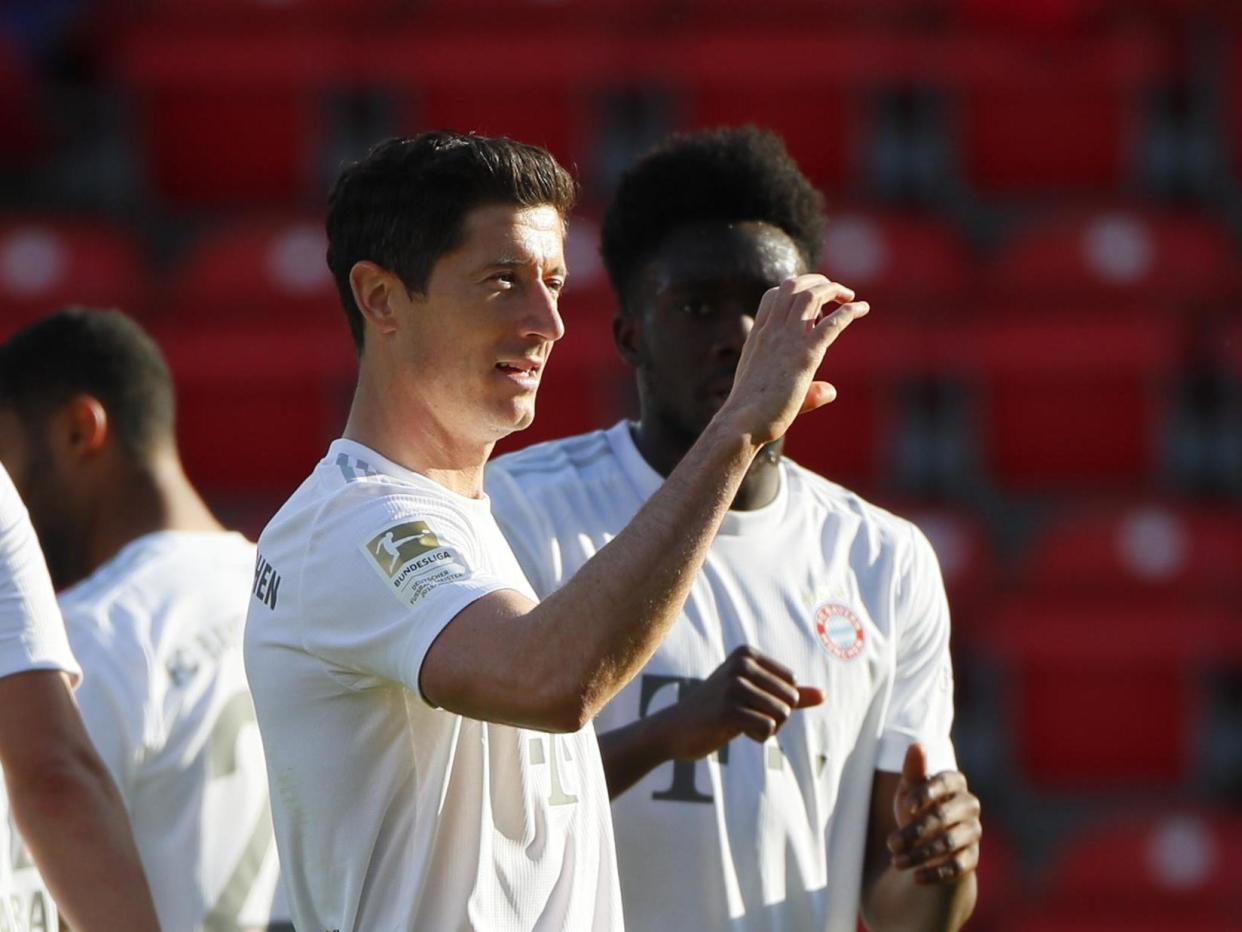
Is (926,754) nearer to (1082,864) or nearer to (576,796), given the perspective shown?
(576,796)

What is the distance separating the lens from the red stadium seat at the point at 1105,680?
6.60 meters

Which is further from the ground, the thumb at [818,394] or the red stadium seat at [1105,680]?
the thumb at [818,394]

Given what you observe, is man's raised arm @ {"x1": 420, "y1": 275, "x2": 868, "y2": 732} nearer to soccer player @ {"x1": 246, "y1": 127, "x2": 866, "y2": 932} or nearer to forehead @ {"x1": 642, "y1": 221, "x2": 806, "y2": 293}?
soccer player @ {"x1": 246, "y1": 127, "x2": 866, "y2": 932}

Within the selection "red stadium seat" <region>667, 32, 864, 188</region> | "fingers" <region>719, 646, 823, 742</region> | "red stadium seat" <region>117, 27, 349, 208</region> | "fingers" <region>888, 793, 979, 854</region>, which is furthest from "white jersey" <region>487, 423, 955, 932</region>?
"red stadium seat" <region>117, 27, 349, 208</region>

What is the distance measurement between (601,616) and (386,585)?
0.25 metres

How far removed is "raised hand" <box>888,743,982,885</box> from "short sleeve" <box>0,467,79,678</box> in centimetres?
111

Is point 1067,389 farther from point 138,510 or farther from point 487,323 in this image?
point 487,323

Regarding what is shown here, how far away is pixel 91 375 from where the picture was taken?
139 inches

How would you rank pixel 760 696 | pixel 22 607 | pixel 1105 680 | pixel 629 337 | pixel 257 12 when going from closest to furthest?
pixel 22 607, pixel 760 696, pixel 629 337, pixel 1105 680, pixel 257 12

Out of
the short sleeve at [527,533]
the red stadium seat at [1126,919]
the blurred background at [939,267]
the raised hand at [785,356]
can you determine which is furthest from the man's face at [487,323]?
the red stadium seat at [1126,919]

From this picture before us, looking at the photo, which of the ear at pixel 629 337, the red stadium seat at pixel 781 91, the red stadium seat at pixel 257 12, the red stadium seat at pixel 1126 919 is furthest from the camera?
the red stadium seat at pixel 257 12

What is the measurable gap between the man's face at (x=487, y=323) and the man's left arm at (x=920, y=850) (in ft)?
2.73

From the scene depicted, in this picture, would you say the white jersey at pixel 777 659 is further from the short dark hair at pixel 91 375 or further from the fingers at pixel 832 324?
the fingers at pixel 832 324

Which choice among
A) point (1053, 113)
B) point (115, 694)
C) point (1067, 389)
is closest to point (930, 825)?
point (115, 694)
